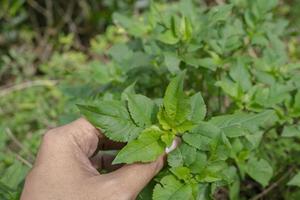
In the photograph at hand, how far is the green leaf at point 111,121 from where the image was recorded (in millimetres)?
1522

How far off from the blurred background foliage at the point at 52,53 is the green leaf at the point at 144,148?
69 centimetres

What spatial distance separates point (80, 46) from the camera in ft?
13.9

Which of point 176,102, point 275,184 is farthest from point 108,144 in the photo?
point 275,184

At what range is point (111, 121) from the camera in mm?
1539

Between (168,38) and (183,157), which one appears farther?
(168,38)

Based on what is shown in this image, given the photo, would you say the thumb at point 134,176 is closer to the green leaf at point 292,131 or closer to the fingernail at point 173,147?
the fingernail at point 173,147

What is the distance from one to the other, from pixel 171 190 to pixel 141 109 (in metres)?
0.29

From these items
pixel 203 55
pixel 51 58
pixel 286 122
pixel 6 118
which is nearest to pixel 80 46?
pixel 51 58

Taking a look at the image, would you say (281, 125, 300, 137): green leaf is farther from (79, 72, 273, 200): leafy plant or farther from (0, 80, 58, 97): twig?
→ (0, 80, 58, 97): twig

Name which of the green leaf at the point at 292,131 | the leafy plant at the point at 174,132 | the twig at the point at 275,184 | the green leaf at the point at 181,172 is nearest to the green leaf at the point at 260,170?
the green leaf at the point at 292,131

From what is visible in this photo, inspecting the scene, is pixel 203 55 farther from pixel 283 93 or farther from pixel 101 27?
pixel 101 27

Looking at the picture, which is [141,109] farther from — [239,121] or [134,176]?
[239,121]

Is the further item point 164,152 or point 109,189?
point 164,152

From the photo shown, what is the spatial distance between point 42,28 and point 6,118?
133 cm
